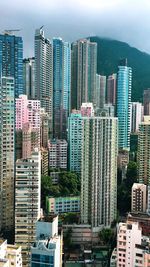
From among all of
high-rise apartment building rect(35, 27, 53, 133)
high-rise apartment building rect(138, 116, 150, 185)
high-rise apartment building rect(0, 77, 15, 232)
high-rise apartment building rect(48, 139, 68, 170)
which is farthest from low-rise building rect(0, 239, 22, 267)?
high-rise apartment building rect(35, 27, 53, 133)

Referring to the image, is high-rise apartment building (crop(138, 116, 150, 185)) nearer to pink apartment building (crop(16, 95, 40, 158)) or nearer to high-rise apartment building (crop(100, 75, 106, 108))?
pink apartment building (crop(16, 95, 40, 158))

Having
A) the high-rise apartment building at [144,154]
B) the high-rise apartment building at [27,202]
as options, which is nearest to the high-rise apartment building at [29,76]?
the high-rise apartment building at [144,154]

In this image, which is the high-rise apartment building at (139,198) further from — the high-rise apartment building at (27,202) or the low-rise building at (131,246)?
the low-rise building at (131,246)

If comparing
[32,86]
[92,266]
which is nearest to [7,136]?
[92,266]

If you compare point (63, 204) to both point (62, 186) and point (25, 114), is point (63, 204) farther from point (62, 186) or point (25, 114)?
Result: point (25, 114)

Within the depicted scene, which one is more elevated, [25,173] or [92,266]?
[25,173]

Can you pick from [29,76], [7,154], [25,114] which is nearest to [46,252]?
[7,154]

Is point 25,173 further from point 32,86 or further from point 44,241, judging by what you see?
point 32,86
